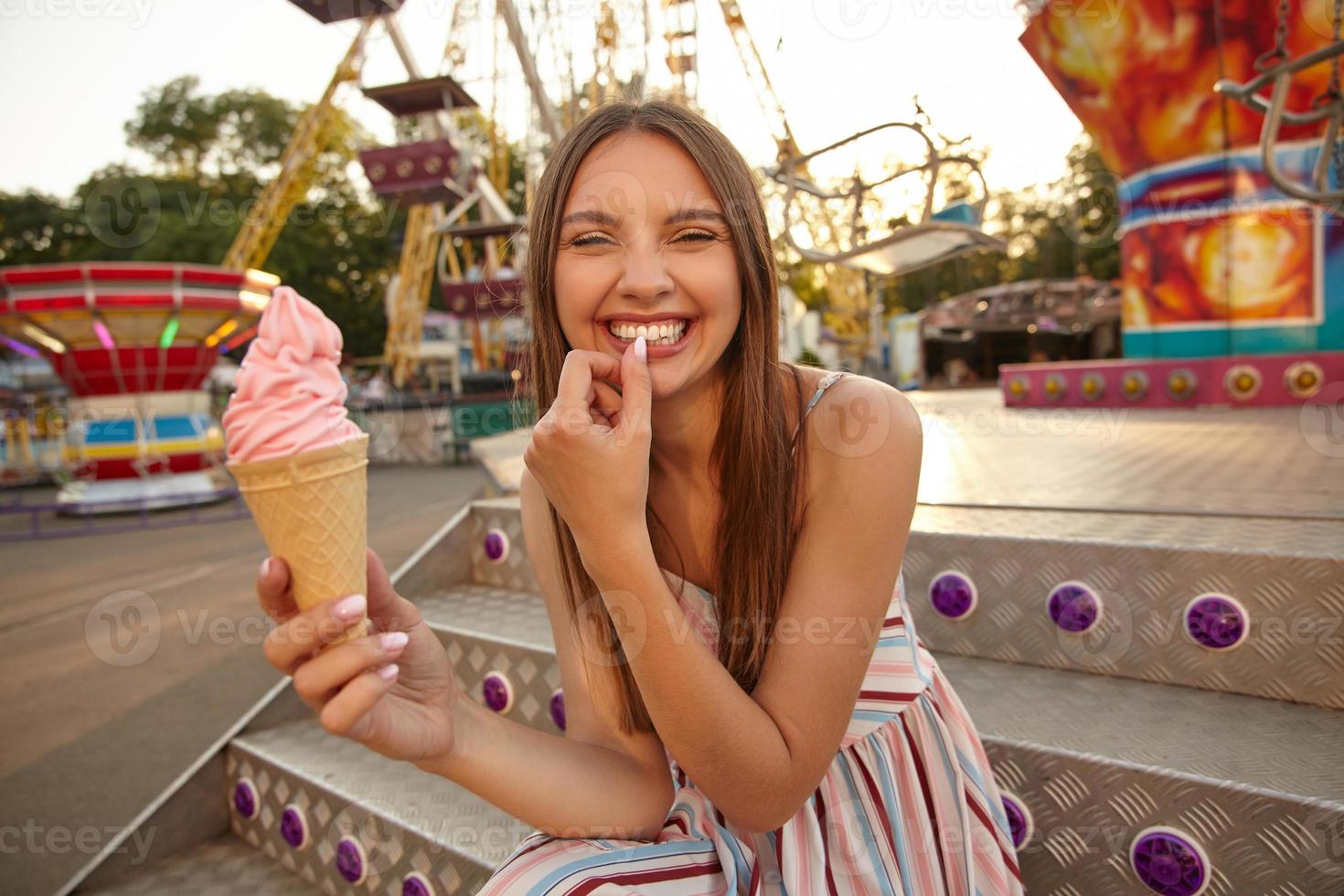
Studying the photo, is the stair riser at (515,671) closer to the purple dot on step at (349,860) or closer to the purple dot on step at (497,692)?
the purple dot on step at (497,692)

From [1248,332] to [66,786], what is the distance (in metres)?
9.24

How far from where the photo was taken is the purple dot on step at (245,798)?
2.15 m

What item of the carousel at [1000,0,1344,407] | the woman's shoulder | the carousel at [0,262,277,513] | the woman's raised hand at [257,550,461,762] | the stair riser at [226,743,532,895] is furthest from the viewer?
the carousel at [0,262,277,513]

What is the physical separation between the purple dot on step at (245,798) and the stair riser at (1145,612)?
74.6 inches

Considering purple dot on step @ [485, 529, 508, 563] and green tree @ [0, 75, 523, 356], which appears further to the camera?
green tree @ [0, 75, 523, 356]

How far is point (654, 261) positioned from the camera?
1.23 meters

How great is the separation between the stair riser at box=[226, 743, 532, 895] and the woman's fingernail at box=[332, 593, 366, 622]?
943mm

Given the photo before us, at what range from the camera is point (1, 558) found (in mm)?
6363

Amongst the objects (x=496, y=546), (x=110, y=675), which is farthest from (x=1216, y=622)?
(x=110, y=675)

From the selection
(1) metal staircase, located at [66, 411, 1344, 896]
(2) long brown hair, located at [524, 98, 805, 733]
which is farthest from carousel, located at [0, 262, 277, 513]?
(2) long brown hair, located at [524, 98, 805, 733]

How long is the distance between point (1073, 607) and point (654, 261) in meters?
1.26

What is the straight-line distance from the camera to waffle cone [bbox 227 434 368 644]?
0.95 metres

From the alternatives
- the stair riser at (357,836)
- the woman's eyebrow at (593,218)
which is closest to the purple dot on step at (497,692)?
the stair riser at (357,836)

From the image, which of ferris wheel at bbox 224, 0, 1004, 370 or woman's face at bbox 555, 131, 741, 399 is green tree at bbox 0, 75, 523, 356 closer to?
ferris wheel at bbox 224, 0, 1004, 370
